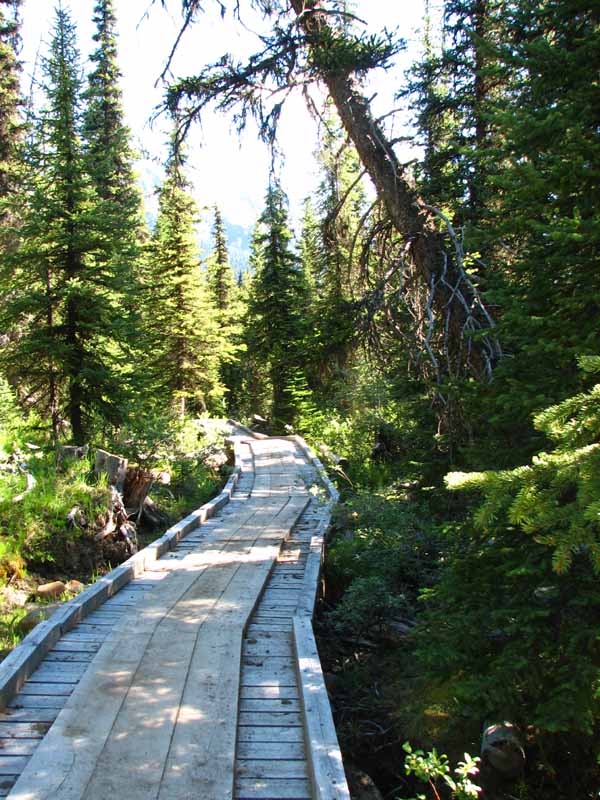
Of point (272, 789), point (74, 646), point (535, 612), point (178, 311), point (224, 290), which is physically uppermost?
point (224, 290)

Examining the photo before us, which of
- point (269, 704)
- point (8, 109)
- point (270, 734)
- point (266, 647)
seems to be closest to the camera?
point (270, 734)

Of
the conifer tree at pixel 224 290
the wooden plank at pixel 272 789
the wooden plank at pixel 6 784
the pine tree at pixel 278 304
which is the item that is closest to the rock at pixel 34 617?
the wooden plank at pixel 6 784

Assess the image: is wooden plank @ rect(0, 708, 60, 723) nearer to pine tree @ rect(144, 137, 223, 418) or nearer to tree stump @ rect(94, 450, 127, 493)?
tree stump @ rect(94, 450, 127, 493)

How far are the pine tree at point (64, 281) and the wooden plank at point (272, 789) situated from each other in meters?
10.3

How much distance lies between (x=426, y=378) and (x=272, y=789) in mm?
4429

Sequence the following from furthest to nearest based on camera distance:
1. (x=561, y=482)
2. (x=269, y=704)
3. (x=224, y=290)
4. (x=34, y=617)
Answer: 1. (x=224, y=290)
2. (x=34, y=617)
3. (x=269, y=704)
4. (x=561, y=482)

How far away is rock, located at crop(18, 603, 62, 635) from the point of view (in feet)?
20.2

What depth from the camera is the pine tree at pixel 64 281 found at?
1222 centimetres

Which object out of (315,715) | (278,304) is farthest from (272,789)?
(278,304)

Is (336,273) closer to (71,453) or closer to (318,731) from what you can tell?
(71,453)

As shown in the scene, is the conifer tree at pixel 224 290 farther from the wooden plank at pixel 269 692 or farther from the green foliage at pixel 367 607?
the wooden plank at pixel 269 692

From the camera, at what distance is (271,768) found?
3.14 metres

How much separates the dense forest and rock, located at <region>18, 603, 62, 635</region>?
123 cm

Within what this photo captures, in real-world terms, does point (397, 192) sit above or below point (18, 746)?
above
